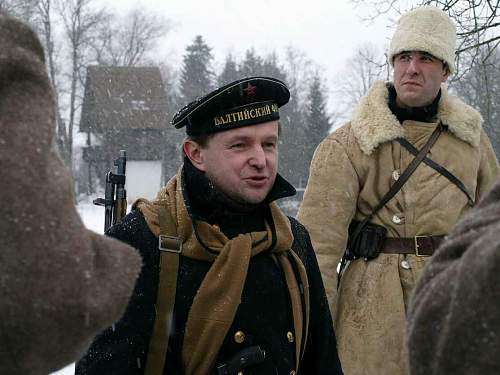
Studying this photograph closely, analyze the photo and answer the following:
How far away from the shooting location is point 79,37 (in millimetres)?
48469

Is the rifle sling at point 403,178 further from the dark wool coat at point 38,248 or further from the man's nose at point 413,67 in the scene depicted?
the dark wool coat at point 38,248

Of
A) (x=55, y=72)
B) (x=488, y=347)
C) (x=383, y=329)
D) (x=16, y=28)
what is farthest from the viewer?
(x=55, y=72)

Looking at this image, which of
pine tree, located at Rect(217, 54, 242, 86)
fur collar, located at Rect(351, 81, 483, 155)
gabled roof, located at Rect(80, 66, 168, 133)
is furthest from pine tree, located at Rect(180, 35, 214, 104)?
fur collar, located at Rect(351, 81, 483, 155)

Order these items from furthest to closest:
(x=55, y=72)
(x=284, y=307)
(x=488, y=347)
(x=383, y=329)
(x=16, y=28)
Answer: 1. (x=55, y=72)
2. (x=383, y=329)
3. (x=284, y=307)
4. (x=16, y=28)
5. (x=488, y=347)

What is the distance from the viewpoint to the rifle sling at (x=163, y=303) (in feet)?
7.22

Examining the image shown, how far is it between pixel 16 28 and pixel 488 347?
0.95m

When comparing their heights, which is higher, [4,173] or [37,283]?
[4,173]

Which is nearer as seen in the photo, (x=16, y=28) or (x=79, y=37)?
Result: (x=16, y=28)

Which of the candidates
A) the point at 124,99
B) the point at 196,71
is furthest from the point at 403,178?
the point at 196,71

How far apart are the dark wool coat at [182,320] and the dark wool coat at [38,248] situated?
98 cm

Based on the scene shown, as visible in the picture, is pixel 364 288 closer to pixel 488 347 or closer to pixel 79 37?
pixel 488 347

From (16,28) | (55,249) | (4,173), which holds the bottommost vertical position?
(55,249)

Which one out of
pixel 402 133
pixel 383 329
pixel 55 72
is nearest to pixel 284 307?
pixel 383 329

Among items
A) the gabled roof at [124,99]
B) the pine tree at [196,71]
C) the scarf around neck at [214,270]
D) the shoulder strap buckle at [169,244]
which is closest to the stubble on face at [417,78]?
the scarf around neck at [214,270]
